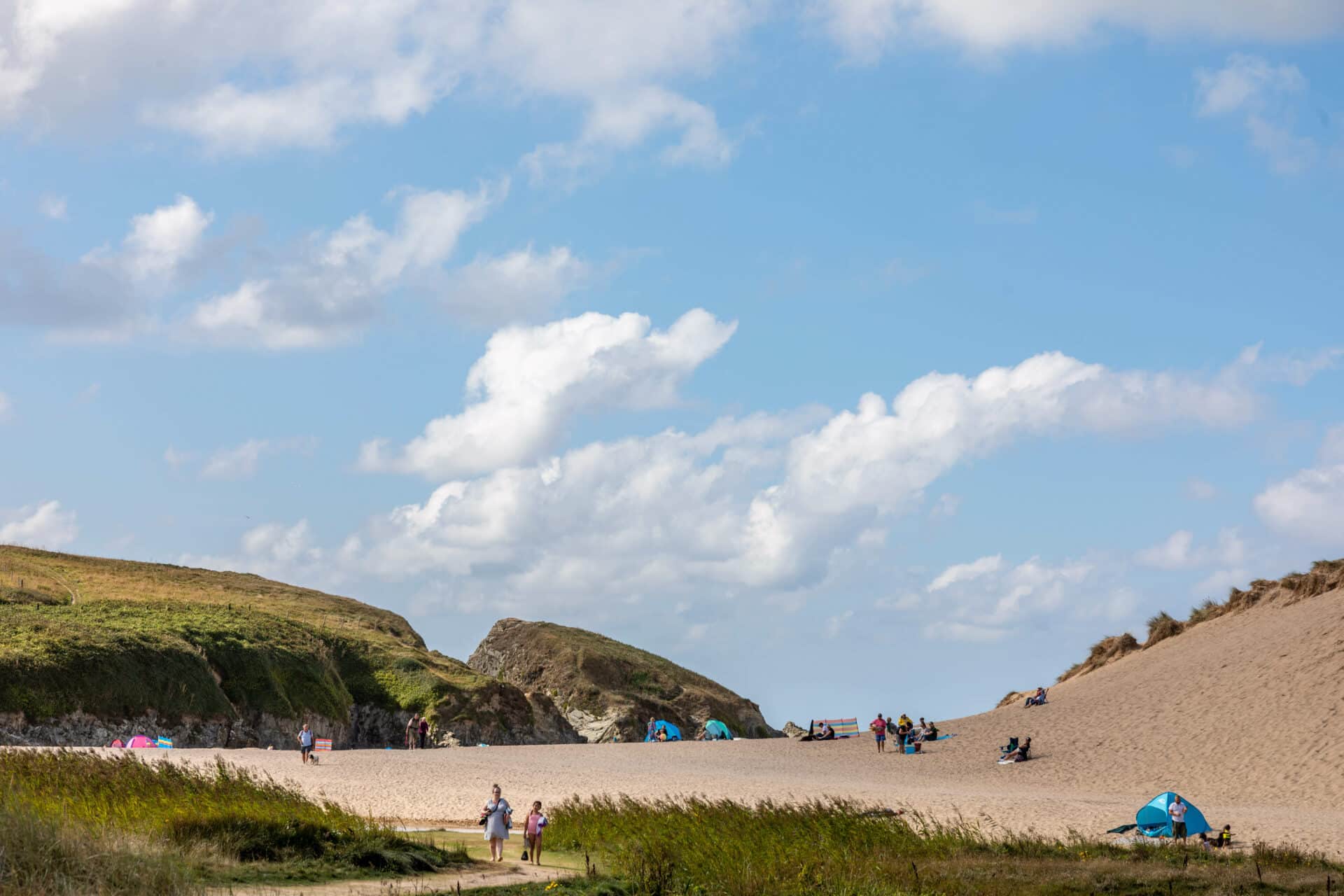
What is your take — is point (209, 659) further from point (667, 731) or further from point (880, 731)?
point (880, 731)

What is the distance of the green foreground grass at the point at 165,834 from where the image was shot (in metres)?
13.7

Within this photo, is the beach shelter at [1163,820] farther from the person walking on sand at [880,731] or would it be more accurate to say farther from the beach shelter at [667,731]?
the beach shelter at [667,731]

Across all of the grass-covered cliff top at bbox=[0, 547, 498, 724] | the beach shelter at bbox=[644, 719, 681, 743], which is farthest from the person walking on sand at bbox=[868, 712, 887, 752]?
the grass-covered cliff top at bbox=[0, 547, 498, 724]

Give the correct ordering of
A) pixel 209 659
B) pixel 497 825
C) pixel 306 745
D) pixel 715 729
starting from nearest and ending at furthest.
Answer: pixel 497 825, pixel 306 745, pixel 209 659, pixel 715 729

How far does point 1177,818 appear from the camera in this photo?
74.5ft

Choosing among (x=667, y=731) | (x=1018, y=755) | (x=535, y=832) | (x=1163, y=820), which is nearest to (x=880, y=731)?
(x=1018, y=755)

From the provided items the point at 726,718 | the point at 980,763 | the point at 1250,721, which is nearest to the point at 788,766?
the point at 980,763

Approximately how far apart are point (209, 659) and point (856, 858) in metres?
42.6

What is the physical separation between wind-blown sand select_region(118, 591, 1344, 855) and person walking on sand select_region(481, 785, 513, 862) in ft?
24.4

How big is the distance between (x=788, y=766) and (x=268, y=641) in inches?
1150

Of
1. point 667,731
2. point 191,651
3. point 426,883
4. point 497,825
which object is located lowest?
point 426,883

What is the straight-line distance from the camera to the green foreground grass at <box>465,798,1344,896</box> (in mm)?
16672

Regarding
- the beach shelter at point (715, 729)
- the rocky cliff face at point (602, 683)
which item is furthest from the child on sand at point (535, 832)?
the rocky cliff face at point (602, 683)

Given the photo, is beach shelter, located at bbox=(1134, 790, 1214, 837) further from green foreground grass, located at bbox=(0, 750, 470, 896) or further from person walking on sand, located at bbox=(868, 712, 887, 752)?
person walking on sand, located at bbox=(868, 712, 887, 752)
